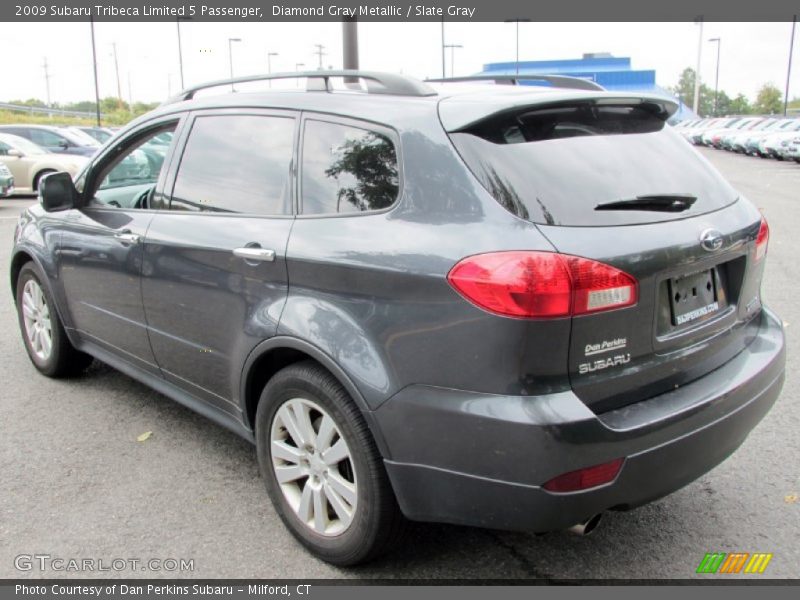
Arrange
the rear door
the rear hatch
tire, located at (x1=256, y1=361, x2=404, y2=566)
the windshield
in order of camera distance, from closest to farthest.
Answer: the rear hatch → tire, located at (x1=256, y1=361, x2=404, y2=566) → the rear door → the windshield

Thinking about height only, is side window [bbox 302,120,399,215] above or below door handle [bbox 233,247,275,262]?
above

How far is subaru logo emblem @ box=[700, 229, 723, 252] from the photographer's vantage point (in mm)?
2619

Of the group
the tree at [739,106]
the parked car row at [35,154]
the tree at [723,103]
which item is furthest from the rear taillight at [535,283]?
the tree at [723,103]

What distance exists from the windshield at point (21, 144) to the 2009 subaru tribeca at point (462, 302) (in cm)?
1607

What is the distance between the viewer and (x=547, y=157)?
254 centimetres

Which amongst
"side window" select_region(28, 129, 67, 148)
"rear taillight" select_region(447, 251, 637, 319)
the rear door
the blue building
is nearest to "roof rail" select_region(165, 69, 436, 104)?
the rear door

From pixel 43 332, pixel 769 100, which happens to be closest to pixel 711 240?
pixel 43 332

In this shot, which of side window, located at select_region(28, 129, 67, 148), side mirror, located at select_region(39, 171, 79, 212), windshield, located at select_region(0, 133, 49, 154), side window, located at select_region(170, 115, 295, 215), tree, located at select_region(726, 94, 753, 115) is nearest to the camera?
side window, located at select_region(170, 115, 295, 215)

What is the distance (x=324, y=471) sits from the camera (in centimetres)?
283

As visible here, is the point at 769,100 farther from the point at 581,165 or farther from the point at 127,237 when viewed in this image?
the point at 581,165

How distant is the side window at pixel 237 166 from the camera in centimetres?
309

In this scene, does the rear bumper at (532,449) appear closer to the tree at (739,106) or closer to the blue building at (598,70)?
the blue building at (598,70)

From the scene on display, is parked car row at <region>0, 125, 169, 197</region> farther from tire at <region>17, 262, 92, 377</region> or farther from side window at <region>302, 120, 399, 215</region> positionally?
side window at <region>302, 120, 399, 215</region>

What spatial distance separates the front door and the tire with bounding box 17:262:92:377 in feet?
1.05
